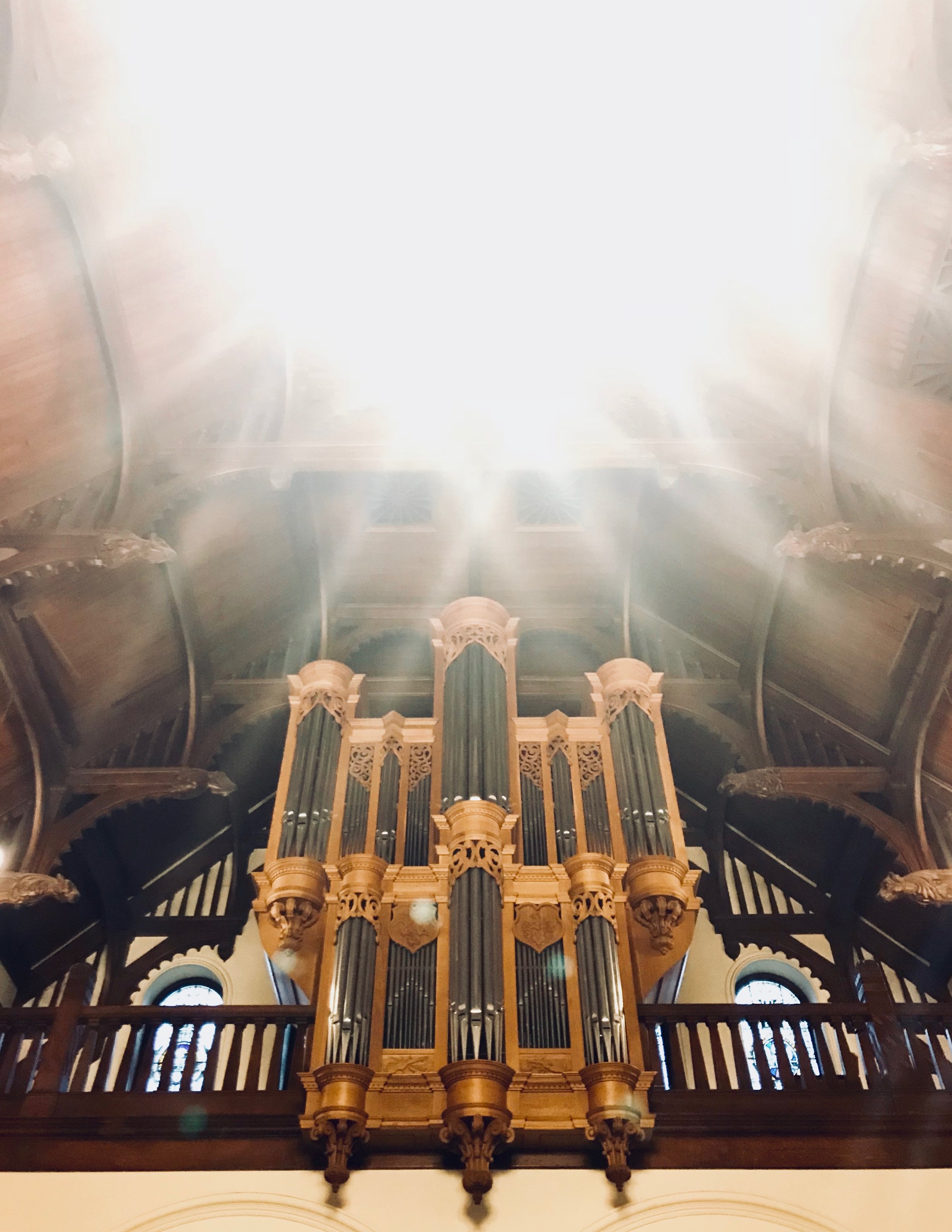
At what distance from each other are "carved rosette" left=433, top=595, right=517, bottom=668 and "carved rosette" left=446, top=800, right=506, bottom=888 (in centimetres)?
256

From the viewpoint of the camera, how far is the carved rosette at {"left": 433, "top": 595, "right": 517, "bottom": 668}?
12.4 metres

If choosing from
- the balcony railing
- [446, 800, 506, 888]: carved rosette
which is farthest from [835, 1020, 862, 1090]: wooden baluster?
[446, 800, 506, 888]: carved rosette

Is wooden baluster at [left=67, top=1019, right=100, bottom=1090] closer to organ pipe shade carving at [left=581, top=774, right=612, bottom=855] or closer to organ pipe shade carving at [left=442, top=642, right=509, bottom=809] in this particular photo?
organ pipe shade carving at [left=442, top=642, right=509, bottom=809]

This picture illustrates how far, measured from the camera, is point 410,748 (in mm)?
11531

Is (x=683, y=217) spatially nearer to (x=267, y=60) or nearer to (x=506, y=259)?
(x=506, y=259)

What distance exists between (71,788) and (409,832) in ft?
13.3

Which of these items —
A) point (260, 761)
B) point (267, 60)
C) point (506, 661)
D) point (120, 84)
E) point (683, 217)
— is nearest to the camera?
point (120, 84)

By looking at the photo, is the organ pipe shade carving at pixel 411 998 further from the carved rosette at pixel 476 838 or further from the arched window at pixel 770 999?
the arched window at pixel 770 999

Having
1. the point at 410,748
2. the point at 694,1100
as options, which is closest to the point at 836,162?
the point at 410,748

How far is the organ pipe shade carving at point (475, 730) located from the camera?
34.2 ft

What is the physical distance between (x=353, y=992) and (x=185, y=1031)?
4152 millimetres

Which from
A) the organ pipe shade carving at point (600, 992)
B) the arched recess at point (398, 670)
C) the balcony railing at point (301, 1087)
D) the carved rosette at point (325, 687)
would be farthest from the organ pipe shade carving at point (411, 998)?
the arched recess at point (398, 670)

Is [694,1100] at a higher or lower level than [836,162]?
lower

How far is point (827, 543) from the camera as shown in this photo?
9.70m
